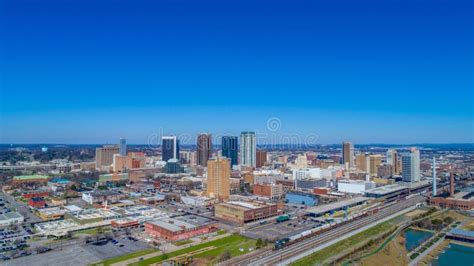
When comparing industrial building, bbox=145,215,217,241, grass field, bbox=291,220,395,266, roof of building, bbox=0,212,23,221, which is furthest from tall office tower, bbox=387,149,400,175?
roof of building, bbox=0,212,23,221

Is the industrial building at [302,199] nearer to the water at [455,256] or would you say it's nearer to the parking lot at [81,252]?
the water at [455,256]

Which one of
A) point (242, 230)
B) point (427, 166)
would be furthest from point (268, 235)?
point (427, 166)

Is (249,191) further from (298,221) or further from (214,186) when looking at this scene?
(298,221)

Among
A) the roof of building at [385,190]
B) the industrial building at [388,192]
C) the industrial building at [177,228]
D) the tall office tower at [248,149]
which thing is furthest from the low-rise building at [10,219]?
the tall office tower at [248,149]

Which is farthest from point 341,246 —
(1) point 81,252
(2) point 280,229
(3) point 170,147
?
(3) point 170,147

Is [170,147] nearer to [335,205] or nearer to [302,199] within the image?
[302,199]

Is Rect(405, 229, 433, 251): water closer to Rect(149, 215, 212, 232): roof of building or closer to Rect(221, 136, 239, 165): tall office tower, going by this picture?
Rect(149, 215, 212, 232): roof of building
